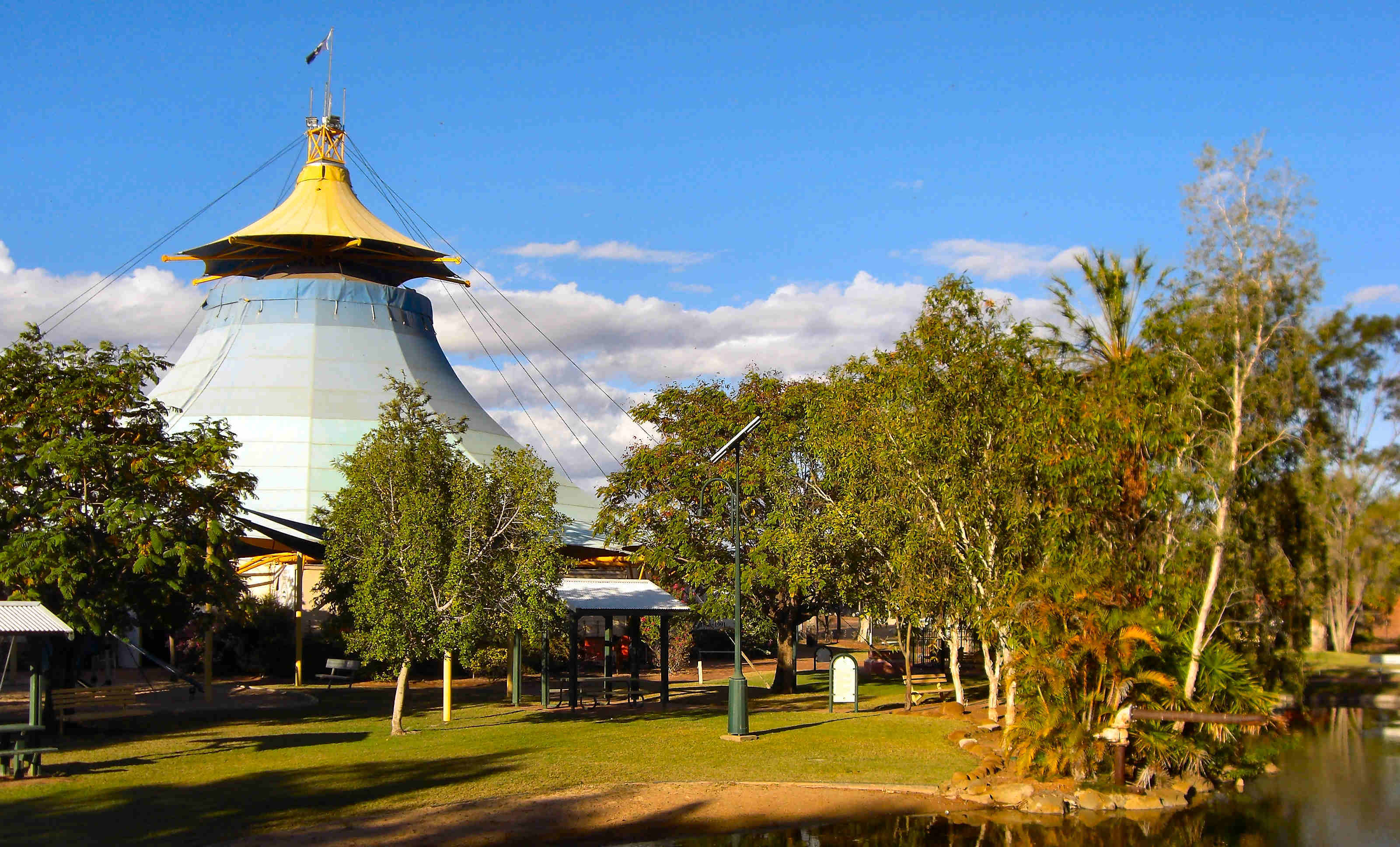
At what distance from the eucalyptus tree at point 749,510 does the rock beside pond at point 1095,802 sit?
10997 millimetres

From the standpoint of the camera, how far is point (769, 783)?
16.3 meters

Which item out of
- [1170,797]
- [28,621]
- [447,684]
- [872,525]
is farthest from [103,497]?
[1170,797]

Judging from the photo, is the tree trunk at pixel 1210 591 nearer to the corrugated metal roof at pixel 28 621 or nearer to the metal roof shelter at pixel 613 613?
the metal roof shelter at pixel 613 613

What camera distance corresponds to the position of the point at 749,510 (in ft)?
97.5

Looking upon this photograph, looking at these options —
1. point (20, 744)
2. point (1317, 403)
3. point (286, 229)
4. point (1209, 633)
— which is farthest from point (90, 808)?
point (286, 229)

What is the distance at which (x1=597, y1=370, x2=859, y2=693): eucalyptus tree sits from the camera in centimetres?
2736

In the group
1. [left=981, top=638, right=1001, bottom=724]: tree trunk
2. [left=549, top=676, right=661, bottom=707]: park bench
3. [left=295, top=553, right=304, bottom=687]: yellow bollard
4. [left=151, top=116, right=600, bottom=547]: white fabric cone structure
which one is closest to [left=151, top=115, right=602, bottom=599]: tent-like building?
[left=151, top=116, right=600, bottom=547]: white fabric cone structure

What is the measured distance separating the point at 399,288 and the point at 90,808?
43.1 meters

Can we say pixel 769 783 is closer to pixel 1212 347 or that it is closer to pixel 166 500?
pixel 1212 347

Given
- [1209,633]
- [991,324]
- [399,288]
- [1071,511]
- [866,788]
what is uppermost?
[399,288]

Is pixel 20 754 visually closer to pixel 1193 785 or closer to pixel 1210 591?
pixel 1193 785

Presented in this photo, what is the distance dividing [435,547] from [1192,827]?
13.3 metres

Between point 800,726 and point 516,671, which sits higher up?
point 516,671

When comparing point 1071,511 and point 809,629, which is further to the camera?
point 809,629
